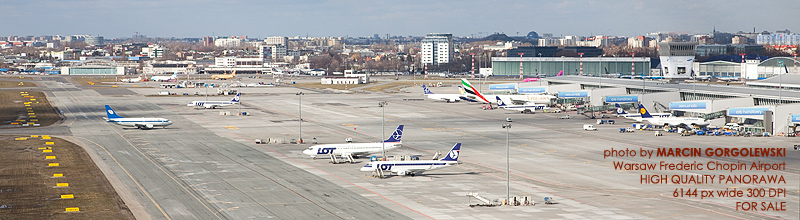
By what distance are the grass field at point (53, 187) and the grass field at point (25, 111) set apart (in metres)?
37.6

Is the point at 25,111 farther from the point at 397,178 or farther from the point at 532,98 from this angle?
the point at 397,178

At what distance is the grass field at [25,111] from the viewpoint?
13262cm

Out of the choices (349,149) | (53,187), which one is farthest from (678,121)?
(53,187)

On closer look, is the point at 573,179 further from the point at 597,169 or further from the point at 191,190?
the point at 191,190

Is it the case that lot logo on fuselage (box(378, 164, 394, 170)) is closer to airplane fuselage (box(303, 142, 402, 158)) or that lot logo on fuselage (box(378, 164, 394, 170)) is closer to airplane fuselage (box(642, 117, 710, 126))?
airplane fuselage (box(303, 142, 402, 158))

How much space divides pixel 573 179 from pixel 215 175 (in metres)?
32.9

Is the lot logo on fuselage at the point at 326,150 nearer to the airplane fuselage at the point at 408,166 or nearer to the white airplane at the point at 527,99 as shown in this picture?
the airplane fuselage at the point at 408,166

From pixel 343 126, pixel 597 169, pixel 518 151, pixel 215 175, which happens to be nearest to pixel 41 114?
pixel 343 126

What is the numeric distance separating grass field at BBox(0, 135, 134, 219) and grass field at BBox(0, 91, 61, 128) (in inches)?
1480

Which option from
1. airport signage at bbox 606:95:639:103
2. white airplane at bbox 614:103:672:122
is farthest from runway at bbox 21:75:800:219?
airport signage at bbox 606:95:639:103

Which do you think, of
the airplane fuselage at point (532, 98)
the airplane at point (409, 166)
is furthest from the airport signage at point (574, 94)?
the airplane at point (409, 166)

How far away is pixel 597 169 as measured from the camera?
77.5 meters

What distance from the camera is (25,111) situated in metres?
153

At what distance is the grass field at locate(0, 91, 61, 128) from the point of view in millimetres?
132625
